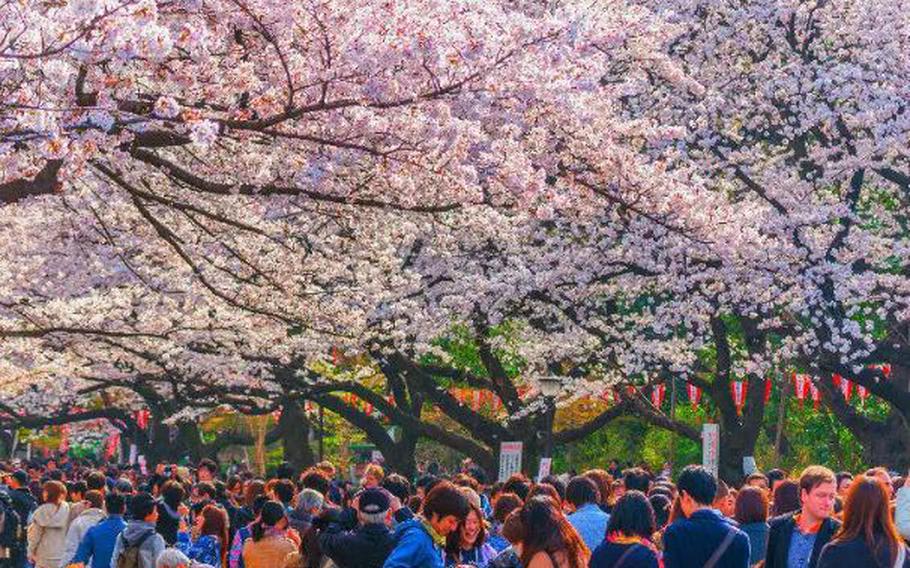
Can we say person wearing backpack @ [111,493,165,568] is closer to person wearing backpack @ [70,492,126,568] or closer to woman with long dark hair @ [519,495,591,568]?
person wearing backpack @ [70,492,126,568]

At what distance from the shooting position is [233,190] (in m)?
13.2

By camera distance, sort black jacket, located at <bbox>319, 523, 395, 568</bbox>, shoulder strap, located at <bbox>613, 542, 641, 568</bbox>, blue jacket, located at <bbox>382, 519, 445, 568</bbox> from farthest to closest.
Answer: black jacket, located at <bbox>319, 523, 395, 568</bbox>, shoulder strap, located at <bbox>613, 542, 641, 568</bbox>, blue jacket, located at <bbox>382, 519, 445, 568</bbox>

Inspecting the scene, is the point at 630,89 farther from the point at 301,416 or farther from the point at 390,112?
the point at 301,416

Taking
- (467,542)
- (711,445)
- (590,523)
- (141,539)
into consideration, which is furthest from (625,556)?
(711,445)

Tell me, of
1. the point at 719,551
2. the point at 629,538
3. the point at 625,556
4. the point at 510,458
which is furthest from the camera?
the point at 510,458

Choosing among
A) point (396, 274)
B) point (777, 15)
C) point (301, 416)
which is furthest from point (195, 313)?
point (301, 416)

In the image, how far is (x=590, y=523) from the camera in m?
10.7

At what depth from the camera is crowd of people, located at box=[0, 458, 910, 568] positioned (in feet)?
26.7

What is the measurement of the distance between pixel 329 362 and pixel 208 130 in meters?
21.1

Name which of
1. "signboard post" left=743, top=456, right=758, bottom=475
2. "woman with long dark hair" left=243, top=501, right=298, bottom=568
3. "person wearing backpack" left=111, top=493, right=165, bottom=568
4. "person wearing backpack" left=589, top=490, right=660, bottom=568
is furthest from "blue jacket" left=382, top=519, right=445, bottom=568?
"signboard post" left=743, top=456, right=758, bottom=475

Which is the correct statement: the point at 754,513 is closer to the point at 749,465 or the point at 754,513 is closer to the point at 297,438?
the point at 749,465

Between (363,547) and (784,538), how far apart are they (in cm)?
240

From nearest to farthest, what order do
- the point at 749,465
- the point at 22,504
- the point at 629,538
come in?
the point at 629,538 < the point at 22,504 < the point at 749,465

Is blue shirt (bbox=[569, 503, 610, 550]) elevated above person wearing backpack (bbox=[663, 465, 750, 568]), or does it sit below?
above
